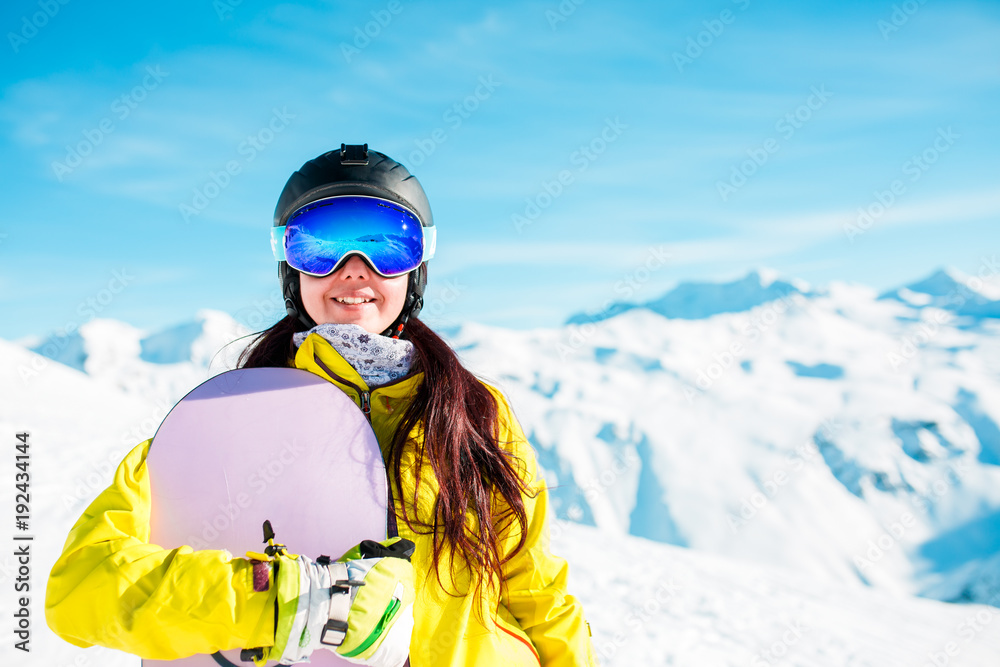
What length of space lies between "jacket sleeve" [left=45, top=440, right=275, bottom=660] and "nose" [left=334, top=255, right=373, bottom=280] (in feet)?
2.95

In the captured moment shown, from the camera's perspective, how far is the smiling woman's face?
186 cm

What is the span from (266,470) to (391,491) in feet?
1.18

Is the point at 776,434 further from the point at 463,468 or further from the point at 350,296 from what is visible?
the point at 350,296

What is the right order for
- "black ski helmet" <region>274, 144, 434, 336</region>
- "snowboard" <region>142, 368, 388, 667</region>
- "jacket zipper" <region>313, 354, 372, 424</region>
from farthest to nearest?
1. "black ski helmet" <region>274, 144, 434, 336</region>
2. "jacket zipper" <region>313, 354, 372, 424</region>
3. "snowboard" <region>142, 368, 388, 667</region>

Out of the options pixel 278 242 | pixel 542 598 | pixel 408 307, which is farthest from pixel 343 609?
pixel 278 242

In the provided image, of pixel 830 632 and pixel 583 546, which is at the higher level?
pixel 583 546

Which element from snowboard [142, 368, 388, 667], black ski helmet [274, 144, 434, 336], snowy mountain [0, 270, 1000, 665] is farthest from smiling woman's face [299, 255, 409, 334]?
snowy mountain [0, 270, 1000, 665]

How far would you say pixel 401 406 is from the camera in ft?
6.03

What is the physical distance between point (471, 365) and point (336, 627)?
1.14 metres

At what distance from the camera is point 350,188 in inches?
75.6

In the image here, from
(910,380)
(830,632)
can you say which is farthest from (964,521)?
(830,632)

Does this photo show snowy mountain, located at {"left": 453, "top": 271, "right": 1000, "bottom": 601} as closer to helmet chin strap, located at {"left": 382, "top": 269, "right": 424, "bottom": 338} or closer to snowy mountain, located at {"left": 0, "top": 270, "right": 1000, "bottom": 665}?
snowy mountain, located at {"left": 0, "top": 270, "right": 1000, "bottom": 665}

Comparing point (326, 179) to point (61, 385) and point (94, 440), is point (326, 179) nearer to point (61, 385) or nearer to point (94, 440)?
point (94, 440)

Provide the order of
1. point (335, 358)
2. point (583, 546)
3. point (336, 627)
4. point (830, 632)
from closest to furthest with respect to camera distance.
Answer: point (336, 627) < point (335, 358) < point (830, 632) < point (583, 546)
